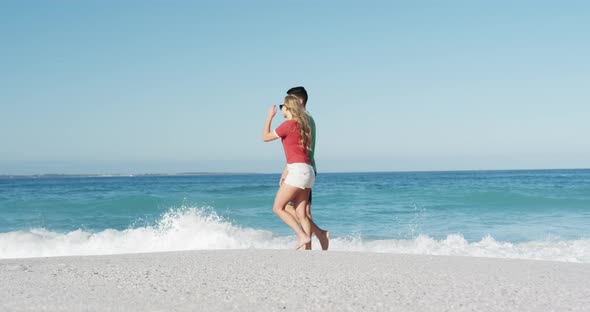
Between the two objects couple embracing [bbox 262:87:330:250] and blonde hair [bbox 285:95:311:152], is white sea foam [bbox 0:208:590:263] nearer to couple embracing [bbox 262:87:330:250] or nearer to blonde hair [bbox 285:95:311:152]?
couple embracing [bbox 262:87:330:250]

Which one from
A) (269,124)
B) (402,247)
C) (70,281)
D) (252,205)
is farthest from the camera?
(252,205)

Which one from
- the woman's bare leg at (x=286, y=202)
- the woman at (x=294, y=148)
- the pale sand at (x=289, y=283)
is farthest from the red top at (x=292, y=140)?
the pale sand at (x=289, y=283)

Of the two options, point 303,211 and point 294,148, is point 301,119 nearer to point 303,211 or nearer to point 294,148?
point 294,148

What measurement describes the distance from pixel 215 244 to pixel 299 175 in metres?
5.06

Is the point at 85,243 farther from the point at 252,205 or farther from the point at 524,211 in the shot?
the point at 524,211

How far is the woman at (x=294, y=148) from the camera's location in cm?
573

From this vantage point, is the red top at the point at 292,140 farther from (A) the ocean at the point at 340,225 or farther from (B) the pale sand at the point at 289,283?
(A) the ocean at the point at 340,225

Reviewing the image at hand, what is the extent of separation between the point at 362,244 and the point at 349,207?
766cm

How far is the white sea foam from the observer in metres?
9.76

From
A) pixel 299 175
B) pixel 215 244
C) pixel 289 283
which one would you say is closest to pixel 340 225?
Result: pixel 215 244

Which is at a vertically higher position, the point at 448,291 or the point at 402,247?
the point at 448,291

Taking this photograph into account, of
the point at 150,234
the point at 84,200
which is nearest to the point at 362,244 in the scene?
the point at 150,234

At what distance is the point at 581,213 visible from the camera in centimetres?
1645

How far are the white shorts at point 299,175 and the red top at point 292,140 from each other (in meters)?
0.05
